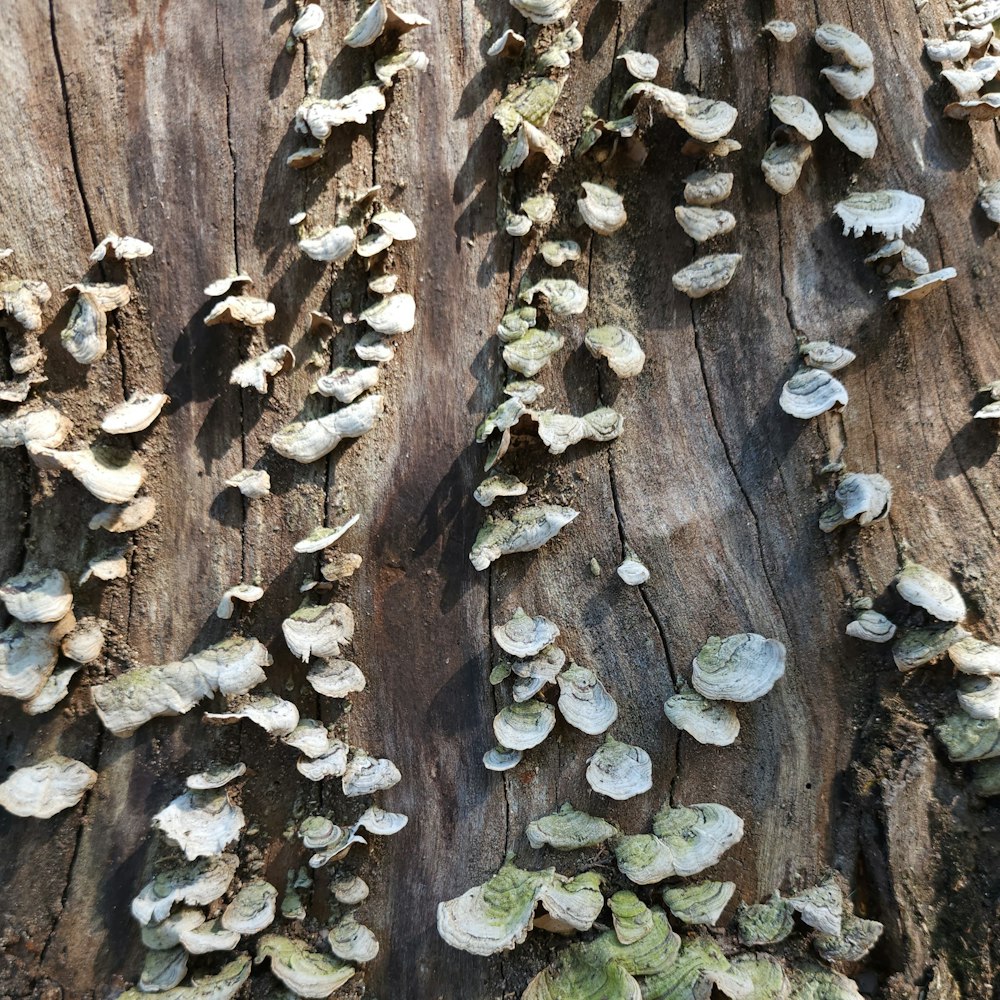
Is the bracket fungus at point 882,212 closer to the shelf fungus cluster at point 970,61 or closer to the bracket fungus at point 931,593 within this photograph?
the shelf fungus cluster at point 970,61

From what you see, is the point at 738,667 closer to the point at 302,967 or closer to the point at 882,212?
the point at 882,212

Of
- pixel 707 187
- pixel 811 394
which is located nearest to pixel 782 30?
pixel 707 187

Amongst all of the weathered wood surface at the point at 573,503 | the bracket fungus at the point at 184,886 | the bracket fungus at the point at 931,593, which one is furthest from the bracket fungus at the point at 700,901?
the bracket fungus at the point at 184,886

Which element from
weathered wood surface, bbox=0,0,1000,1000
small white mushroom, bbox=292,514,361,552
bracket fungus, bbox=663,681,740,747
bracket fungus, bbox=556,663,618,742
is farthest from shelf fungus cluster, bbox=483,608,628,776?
small white mushroom, bbox=292,514,361,552

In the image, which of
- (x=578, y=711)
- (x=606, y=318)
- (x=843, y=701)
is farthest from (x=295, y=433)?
(x=843, y=701)

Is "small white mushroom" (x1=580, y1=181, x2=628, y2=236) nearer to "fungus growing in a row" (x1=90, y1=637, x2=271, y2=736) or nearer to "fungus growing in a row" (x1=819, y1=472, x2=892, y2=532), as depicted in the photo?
"fungus growing in a row" (x1=819, y1=472, x2=892, y2=532)

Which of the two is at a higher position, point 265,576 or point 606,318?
point 606,318

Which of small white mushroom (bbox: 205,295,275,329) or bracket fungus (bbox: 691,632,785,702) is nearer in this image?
small white mushroom (bbox: 205,295,275,329)

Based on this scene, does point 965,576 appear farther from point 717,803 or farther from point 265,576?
point 265,576
